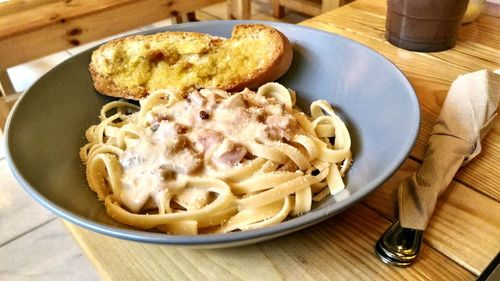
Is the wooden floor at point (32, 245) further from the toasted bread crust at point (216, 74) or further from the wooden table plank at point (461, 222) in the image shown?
the wooden table plank at point (461, 222)

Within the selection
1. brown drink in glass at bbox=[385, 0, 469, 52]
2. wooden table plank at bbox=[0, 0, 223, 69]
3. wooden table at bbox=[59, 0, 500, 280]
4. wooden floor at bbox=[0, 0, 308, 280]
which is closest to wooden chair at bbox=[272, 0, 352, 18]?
wooden table plank at bbox=[0, 0, 223, 69]

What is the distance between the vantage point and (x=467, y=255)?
65 centimetres

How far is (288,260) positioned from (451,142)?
380 millimetres

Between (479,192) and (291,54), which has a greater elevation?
(291,54)

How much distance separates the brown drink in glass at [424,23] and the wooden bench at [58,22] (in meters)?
1.37

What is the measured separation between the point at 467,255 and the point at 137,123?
0.66m

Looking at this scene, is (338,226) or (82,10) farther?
(82,10)

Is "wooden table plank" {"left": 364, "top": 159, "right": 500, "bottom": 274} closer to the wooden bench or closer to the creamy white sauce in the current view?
the creamy white sauce

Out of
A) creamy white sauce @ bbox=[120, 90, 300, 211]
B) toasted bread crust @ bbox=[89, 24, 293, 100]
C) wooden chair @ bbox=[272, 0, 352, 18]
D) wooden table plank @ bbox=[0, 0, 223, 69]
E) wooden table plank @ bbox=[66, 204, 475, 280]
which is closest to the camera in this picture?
wooden table plank @ bbox=[66, 204, 475, 280]

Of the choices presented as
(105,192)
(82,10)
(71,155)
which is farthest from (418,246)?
(82,10)

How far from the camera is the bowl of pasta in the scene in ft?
2.30

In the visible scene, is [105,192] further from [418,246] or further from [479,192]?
[479,192]

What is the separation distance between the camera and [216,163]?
774mm

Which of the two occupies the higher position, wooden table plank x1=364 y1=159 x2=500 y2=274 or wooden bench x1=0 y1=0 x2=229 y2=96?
wooden table plank x1=364 y1=159 x2=500 y2=274
